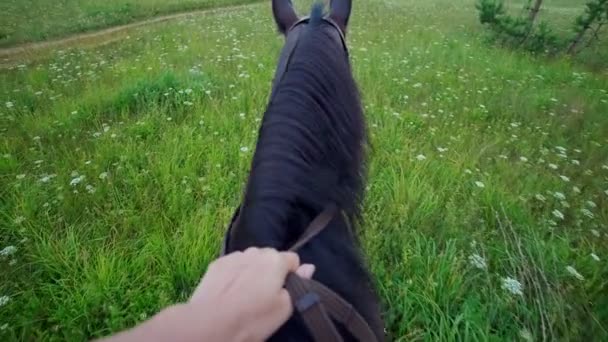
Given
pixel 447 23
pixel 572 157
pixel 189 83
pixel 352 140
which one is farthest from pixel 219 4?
pixel 352 140

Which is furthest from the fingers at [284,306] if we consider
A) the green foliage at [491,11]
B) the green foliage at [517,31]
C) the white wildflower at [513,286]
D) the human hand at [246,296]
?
the green foliage at [491,11]

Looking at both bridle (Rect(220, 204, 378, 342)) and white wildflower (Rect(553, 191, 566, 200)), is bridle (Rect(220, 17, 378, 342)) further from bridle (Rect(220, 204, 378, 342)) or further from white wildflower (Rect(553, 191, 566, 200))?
white wildflower (Rect(553, 191, 566, 200))

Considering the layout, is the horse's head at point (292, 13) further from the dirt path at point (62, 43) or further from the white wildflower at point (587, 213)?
the dirt path at point (62, 43)

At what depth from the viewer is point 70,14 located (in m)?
13.0

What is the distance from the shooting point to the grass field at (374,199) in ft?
6.46

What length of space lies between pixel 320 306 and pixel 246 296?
0.18 metres

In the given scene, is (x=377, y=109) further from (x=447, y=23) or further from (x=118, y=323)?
(x=447, y=23)

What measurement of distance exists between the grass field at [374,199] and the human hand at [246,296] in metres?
1.29

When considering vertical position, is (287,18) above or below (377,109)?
above

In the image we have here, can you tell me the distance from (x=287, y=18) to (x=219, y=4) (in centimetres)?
1568

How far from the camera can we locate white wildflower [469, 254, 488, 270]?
2066 mm

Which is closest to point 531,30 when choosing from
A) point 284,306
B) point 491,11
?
point 491,11

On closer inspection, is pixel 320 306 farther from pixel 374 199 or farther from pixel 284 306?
pixel 374 199

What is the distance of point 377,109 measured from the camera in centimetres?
407
